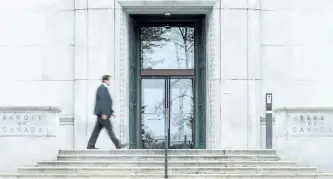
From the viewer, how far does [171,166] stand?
707 inches

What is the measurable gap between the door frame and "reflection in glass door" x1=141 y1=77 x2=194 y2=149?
0.80ft

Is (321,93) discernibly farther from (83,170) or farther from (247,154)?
(83,170)

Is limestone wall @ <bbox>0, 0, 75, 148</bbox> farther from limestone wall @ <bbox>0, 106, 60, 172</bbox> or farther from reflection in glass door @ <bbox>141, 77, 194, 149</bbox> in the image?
limestone wall @ <bbox>0, 106, 60, 172</bbox>

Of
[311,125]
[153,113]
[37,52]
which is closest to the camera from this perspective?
[311,125]

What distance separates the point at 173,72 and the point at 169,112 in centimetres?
133

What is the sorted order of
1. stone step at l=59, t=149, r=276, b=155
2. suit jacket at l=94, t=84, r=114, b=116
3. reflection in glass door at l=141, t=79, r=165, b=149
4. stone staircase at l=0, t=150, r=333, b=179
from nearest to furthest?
1. stone staircase at l=0, t=150, r=333, b=179
2. stone step at l=59, t=149, r=276, b=155
3. suit jacket at l=94, t=84, r=114, b=116
4. reflection in glass door at l=141, t=79, r=165, b=149

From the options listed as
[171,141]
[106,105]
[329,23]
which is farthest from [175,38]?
[106,105]

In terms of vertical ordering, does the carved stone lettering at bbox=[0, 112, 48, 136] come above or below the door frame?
below

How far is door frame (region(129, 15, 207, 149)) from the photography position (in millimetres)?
25969

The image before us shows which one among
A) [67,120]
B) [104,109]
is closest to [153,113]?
[67,120]

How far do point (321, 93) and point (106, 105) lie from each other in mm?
8187

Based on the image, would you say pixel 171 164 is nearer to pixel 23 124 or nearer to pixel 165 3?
pixel 23 124

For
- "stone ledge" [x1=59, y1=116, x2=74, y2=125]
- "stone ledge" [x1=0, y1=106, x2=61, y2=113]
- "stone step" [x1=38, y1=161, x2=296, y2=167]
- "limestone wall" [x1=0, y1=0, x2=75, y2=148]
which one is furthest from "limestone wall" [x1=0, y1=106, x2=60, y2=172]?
"limestone wall" [x1=0, y1=0, x2=75, y2=148]

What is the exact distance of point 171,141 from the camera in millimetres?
27281
